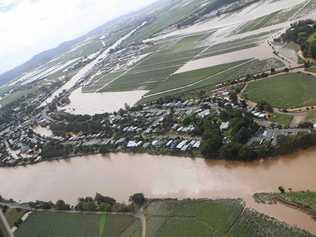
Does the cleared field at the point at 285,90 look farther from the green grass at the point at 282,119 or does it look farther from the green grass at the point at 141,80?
the green grass at the point at 141,80

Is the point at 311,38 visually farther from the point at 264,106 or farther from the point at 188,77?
the point at 264,106

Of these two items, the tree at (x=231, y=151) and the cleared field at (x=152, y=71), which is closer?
the tree at (x=231, y=151)

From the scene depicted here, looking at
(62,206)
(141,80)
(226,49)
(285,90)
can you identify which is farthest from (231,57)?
(62,206)

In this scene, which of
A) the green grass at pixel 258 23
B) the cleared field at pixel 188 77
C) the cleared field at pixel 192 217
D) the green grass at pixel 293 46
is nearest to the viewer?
the cleared field at pixel 192 217

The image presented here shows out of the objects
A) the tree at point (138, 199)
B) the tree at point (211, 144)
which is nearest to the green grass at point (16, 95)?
the tree at point (211, 144)

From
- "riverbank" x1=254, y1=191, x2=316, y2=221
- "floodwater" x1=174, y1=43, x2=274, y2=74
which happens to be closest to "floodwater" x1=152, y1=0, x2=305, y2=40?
"floodwater" x1=174, y1=43, x2=274, y2=74

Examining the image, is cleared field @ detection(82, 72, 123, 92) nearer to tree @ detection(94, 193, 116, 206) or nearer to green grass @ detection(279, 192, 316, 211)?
tree @ detection(94, 193, 116, 206)

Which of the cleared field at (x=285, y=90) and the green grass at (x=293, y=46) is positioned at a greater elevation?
the green grass at (x=293, y=46)
